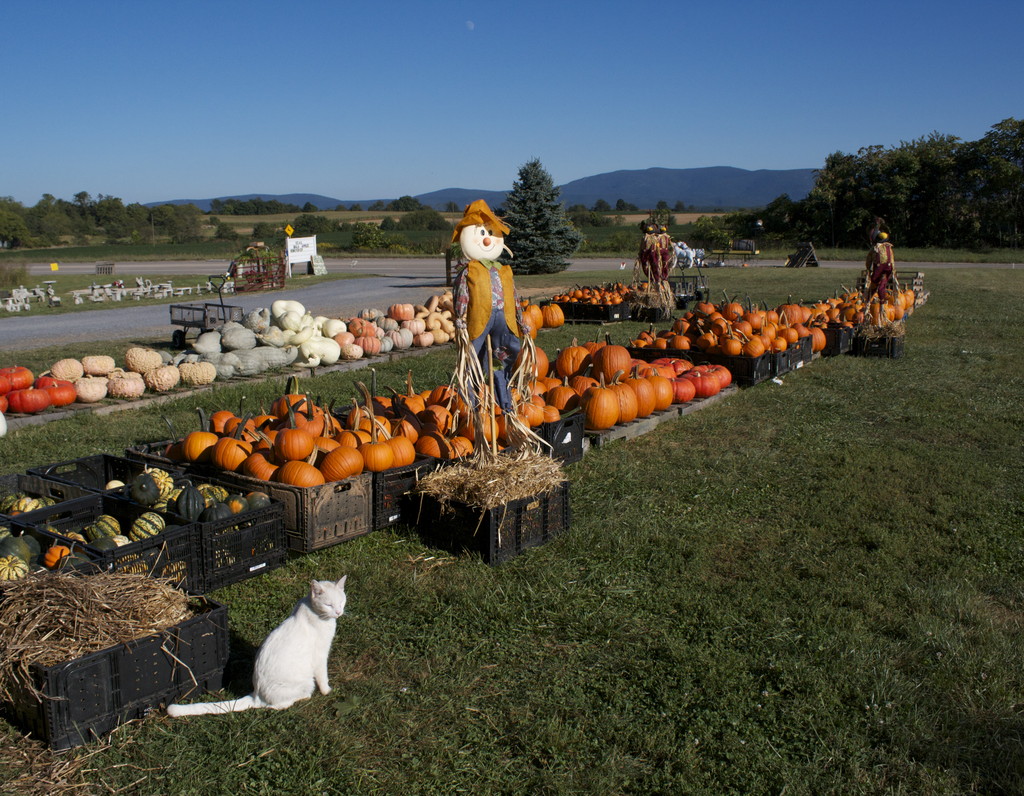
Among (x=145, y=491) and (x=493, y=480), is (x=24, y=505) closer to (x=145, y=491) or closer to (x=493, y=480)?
(x=145, y=491)

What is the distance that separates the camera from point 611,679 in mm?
4285

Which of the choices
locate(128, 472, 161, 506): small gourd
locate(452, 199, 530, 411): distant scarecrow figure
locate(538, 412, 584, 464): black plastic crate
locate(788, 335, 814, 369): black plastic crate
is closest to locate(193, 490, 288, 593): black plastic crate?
locate(128, 472, 161, 506): small gourd

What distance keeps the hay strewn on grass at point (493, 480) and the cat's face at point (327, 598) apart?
5.89 ft

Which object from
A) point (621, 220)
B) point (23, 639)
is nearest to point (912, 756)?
point (23, 639)

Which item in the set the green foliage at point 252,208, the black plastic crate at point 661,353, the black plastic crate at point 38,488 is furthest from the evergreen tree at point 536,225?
the green foliage at point 252,208

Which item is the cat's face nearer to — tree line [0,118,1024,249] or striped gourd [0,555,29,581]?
striped gourd [0,555,29,581]

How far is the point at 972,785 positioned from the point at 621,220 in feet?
292

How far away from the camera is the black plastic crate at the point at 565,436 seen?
7.29 meters

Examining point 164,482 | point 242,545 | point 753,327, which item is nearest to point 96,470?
point 164,482

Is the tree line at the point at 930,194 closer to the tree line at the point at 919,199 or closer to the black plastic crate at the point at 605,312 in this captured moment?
the tree line at the point at 919,199

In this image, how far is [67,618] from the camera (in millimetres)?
3773

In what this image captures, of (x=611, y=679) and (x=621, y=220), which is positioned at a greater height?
(x=621, y=220)

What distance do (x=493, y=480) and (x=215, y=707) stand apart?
233 cm

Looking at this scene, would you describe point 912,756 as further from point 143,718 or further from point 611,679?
point 143,718
